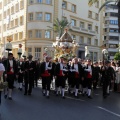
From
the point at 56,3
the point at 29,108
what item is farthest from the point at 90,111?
the point at 56,3

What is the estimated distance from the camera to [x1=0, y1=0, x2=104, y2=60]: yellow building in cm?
4878

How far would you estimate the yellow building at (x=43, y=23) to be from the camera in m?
48.8

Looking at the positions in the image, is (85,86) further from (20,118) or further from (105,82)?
(20,118)

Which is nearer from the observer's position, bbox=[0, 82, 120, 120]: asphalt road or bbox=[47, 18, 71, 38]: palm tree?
bbox=[0, 82, 120, 120]: asphalt road

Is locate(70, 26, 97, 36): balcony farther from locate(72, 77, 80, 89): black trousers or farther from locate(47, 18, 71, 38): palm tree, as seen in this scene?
locate(72, 77, 80, 89): black trousers

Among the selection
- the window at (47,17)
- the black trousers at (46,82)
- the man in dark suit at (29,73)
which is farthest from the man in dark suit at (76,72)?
the window at (47,17)

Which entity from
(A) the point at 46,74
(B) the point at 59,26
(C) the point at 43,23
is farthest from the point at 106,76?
A: (C) the point at 43,23

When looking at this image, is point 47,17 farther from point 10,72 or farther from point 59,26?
point 10,72

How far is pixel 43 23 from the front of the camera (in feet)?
160

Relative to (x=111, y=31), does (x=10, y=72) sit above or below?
below

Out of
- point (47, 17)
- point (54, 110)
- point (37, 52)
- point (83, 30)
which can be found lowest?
point (54, 110)

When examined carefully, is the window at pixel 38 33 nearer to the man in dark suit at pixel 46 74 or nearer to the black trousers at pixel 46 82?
the man in dark suit at pixel 46 74

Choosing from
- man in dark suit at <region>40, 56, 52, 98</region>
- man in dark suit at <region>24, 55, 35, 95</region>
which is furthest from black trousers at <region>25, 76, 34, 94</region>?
man in dark suit at <region>40, 56, 52, 98</region>

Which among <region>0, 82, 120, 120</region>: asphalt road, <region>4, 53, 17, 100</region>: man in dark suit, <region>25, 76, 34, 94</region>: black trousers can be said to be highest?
<region>4, 53, 17, 100</region>: man in dark suit
